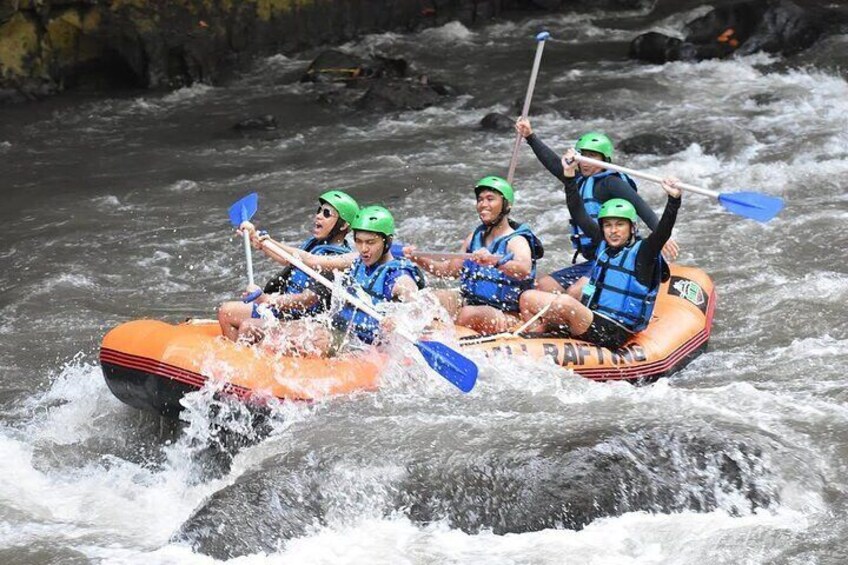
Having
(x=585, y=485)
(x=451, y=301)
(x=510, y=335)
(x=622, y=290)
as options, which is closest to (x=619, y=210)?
(x=622, y=290)

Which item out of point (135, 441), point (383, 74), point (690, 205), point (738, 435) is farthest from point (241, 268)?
point (383, 74)

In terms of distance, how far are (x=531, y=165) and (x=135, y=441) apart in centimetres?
593

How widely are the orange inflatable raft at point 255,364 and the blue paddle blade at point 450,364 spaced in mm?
376

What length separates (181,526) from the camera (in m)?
5.10

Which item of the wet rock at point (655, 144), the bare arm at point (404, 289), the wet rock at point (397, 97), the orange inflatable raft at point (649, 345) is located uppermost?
the bare arm at point (404, 289)

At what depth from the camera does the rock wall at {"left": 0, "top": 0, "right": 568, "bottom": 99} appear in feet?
45.3

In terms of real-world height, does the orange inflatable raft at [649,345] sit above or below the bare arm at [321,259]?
below

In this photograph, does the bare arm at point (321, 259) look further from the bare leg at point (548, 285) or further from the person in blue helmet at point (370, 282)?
the bare leg at point (548, 285)

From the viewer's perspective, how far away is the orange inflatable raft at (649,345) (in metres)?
6.20

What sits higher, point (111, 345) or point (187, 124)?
point (111, 345)

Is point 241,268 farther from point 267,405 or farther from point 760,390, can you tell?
point 760,390

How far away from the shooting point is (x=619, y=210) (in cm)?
634

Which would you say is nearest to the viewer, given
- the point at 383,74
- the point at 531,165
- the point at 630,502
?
the point at 630,502

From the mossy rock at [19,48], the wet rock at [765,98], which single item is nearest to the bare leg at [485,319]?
the wet rock at [765,98]
